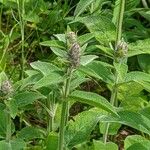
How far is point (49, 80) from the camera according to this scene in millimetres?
1394

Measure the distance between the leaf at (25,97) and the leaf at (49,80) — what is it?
158 millimetres

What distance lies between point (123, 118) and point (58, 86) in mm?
225

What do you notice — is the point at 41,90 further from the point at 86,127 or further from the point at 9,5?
the point at 9,5

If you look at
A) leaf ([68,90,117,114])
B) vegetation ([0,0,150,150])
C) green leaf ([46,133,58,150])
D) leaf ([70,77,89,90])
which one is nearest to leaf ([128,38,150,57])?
vegetation ([0,0,150,150])

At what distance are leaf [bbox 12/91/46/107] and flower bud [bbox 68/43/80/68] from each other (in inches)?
9.2

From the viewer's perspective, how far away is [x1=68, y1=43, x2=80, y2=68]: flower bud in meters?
1.36

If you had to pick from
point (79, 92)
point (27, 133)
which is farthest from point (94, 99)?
point (27, 133)

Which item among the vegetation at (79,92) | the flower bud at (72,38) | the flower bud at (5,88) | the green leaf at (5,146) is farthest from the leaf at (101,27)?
the green leaf at (5,146)

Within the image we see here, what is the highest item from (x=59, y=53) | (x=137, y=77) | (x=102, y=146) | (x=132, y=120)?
(x=59, y=53)

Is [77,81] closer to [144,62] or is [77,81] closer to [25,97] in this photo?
[25,97]

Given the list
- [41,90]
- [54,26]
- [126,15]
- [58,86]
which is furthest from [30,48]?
[58,86]

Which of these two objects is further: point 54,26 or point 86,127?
point 54,26

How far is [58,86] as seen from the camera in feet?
5.11

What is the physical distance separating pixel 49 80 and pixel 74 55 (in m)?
0.10
